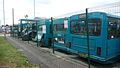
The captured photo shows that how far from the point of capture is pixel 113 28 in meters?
10.7

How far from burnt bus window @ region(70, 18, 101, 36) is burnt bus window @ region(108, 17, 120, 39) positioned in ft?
1.86

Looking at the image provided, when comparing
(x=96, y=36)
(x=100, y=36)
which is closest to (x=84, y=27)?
(x=96, y=36)

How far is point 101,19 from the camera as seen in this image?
10039 mm

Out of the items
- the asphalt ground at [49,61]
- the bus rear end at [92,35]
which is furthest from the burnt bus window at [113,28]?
the asphalt ground at [49,61]

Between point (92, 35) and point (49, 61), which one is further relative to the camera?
point (49, 61)

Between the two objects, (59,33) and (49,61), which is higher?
(59,33)

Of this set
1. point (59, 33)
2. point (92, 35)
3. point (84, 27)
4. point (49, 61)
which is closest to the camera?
point (92, 35)

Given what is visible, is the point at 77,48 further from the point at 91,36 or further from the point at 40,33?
the point at 40,33

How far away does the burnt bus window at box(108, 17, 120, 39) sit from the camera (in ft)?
33.9

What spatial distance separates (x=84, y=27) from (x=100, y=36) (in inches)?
58.8

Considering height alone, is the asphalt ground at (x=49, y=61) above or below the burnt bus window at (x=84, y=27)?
below

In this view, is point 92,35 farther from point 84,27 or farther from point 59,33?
point 59,33

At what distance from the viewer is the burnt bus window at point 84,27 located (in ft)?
34.0

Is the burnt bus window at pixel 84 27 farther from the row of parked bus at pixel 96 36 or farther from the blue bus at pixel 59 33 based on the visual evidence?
the blue bus at pixel 59 33
